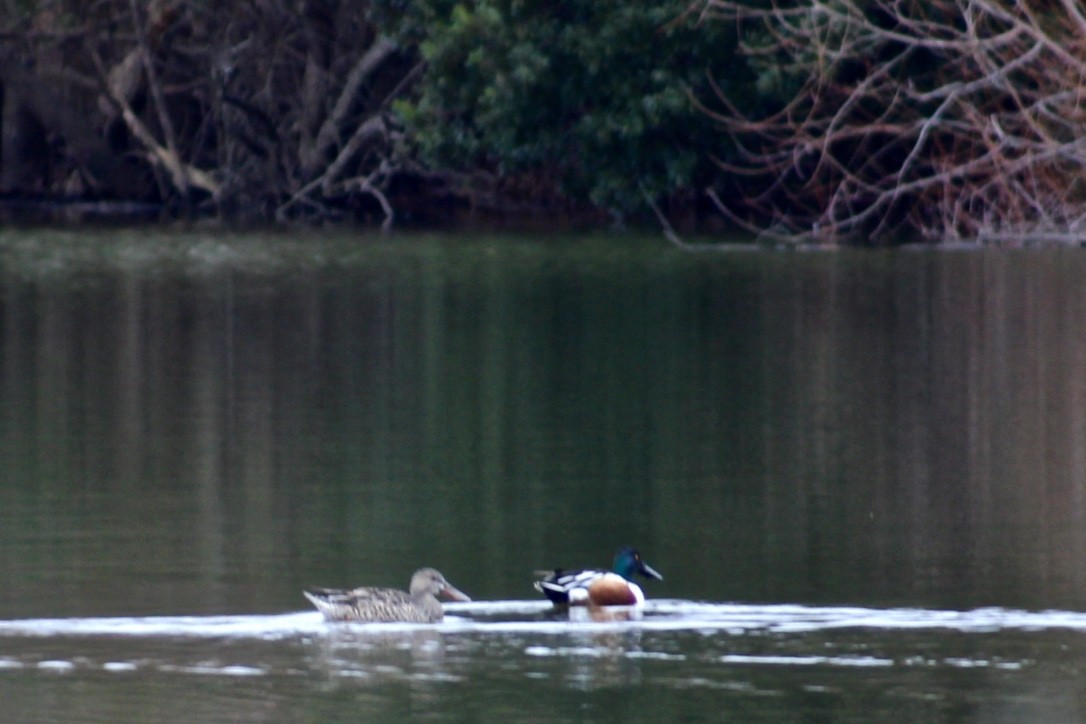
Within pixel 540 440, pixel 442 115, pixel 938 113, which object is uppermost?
pixel 442 115

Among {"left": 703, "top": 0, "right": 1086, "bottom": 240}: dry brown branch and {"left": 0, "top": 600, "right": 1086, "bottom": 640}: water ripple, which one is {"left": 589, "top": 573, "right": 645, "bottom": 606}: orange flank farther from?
{"left": 703, "top": 0, "right": 1086, "bottom": 240}: dry brown branch

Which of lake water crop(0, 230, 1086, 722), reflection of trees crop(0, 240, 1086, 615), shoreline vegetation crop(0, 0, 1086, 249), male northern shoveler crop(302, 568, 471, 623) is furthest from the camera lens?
shoreline vegetation crop(0, 0, 1086, 249)

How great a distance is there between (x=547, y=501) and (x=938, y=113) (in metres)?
6.49

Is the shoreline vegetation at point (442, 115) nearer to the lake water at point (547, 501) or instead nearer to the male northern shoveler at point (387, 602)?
the lake water at point (547, 501)

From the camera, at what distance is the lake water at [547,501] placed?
8.70 meters

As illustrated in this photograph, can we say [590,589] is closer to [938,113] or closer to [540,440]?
[540,440]

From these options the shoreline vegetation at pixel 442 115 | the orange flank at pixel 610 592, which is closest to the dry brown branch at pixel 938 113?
the shoreline vegetation at pixel 442 115

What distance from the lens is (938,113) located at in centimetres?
1783

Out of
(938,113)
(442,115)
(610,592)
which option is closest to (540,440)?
(938,113)

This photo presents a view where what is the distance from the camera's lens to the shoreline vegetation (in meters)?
32.1

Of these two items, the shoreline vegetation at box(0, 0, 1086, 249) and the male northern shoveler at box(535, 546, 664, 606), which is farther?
the shoreline vegetation at box(0, 0, 1086, 249)

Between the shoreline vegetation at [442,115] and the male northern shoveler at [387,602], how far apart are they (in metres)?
16.5

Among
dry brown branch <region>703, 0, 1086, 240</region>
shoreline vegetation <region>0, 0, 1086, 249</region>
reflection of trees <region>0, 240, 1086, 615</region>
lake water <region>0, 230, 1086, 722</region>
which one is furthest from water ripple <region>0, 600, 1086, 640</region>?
shoreline vegetation <region>0, 0, 1086, 249</region>

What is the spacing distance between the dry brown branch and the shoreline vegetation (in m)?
0.14
